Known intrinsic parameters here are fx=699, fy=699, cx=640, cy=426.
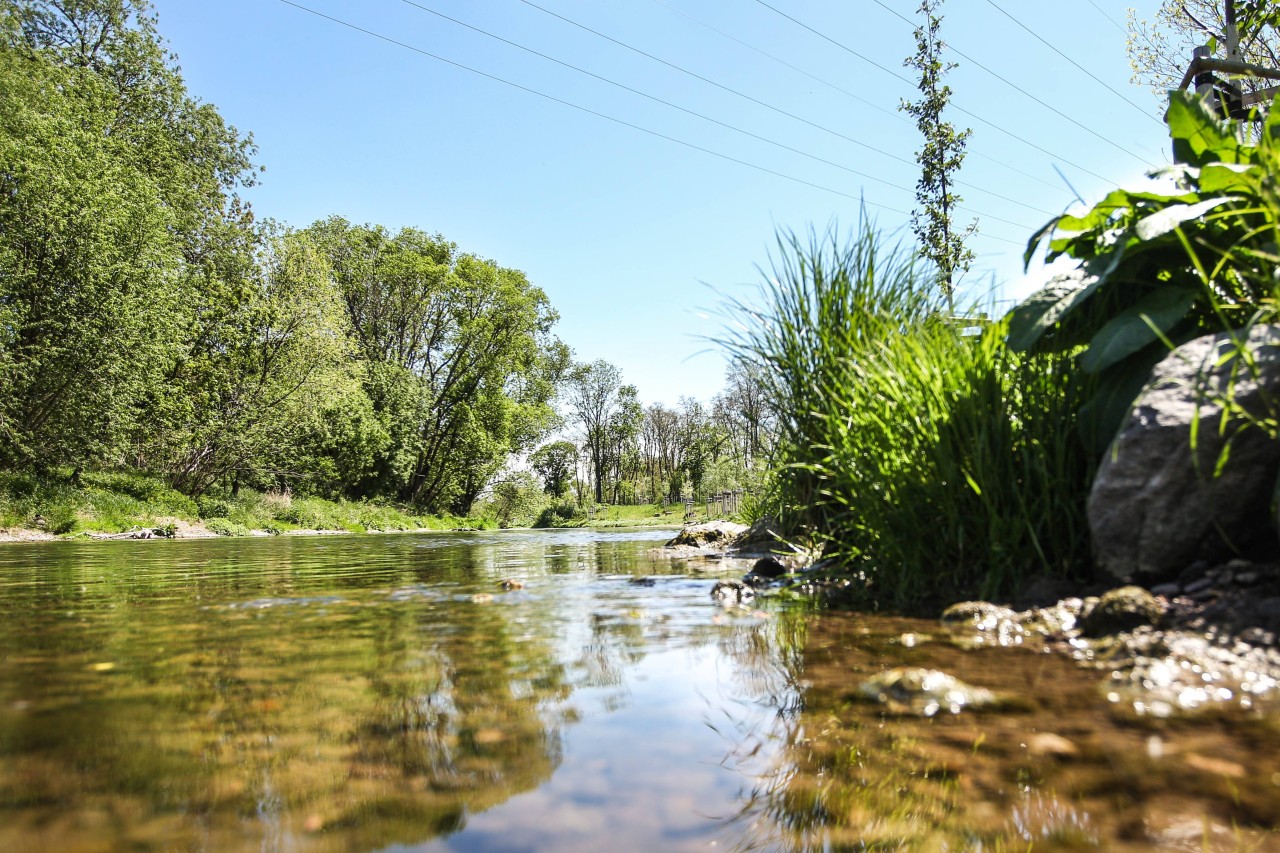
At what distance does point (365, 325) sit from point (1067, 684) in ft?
135

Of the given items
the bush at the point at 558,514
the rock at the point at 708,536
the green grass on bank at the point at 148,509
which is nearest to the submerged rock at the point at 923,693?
the rock at the point at 708,536

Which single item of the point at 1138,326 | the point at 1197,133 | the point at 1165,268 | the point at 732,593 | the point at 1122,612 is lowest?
the point at 732,593

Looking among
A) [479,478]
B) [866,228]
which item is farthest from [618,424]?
[866,228]

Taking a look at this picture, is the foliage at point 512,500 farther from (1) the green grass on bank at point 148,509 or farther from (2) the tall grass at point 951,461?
(2) the tall grass at point 951,461

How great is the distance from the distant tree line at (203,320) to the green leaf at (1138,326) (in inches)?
95.0

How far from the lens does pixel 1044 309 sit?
2.94 metres

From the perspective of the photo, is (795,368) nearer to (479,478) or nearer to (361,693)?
(361,693)

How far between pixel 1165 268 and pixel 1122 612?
1.52 meters

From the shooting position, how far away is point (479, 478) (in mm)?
40938

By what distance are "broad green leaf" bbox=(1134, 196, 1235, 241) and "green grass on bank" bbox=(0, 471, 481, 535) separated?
20.9m

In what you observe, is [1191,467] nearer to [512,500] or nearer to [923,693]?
[923,693]

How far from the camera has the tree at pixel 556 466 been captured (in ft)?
209

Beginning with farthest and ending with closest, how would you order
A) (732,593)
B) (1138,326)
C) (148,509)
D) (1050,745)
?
(148,509) < (732,593) < (1138,326) < (1050,745)

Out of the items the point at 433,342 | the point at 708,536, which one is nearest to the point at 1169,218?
the point at 708,536
